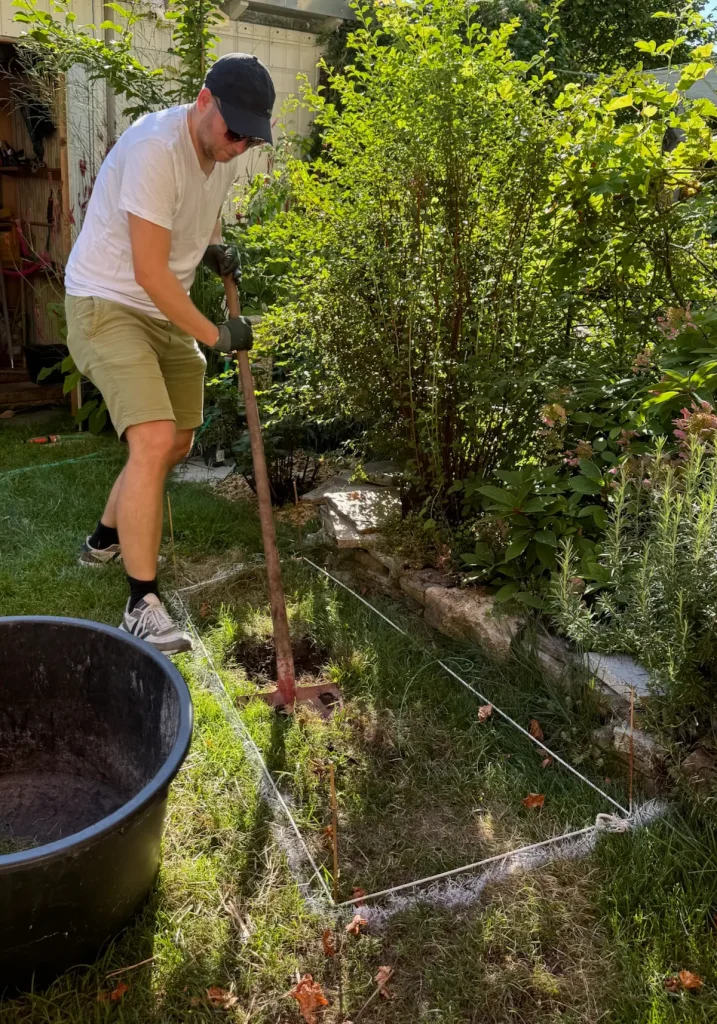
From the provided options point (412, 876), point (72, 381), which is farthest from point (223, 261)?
point (72, 381)

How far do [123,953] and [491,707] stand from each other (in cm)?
131

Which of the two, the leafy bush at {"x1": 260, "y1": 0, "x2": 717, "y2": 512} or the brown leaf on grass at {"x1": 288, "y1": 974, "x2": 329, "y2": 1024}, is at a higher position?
the leafy bush at {"x1": 260, "y1": 0, "x2": 717, "y2": 512}

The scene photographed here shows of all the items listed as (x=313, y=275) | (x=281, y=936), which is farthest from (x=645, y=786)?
(x=313, y=275)

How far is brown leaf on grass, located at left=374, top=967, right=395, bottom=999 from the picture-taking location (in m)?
1.76

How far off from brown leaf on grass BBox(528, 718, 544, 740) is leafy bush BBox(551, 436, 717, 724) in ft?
1.04

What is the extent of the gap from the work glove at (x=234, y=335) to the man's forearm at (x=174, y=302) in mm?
26

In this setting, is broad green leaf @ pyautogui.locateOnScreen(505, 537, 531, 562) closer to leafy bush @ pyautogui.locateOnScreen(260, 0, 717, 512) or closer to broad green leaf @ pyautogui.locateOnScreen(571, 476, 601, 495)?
broad green leaf @ pyautogui.locateOnScreen(571, 476, 601, 495)

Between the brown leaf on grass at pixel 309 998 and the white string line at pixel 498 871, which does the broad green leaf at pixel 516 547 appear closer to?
the white string line at pixel 498 871

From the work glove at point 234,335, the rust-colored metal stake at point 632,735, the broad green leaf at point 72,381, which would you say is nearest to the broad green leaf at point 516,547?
the rust-colored metal stake at point 632,735

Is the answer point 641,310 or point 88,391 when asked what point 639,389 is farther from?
point 88,391

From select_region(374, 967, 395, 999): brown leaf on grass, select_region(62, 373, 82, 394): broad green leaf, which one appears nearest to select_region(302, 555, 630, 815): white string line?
select_region(374, 967, 395, 999): brown leaf on grass

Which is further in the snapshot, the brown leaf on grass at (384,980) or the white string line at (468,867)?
A: the white string line at (468,867)

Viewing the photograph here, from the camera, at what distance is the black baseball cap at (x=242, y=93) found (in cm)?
245

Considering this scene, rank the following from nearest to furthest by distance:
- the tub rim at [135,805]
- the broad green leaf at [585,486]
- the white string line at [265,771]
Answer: the tub rim at [135,805] → the white string line at [265,771] → the broad green leaf at [585,486]
